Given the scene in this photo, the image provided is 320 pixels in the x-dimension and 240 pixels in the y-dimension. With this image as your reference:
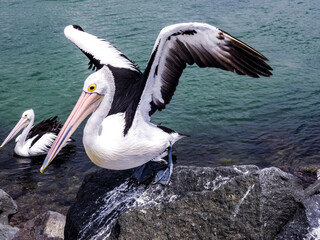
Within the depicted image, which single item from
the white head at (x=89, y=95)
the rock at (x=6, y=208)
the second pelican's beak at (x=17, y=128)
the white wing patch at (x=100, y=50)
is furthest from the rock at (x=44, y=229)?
the second pelican's beak at (x=17, y=128)

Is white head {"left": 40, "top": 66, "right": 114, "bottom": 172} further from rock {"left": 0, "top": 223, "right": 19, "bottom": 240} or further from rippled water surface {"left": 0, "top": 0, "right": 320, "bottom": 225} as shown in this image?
rippled water surface {"left": 0, "top": 0, "right": 320, "bottom": 225}

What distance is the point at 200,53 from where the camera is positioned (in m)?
4.07

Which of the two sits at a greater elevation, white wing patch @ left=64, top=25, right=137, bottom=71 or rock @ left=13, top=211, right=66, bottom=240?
white wing patch @ left=64, top=25, right=137, bottom=71

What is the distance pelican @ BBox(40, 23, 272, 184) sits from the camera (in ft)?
12.8

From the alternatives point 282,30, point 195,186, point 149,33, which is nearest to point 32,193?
point 195,186

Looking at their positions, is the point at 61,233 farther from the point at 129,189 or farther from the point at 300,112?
the point at 300,112

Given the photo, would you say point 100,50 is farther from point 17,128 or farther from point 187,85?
point 187,85

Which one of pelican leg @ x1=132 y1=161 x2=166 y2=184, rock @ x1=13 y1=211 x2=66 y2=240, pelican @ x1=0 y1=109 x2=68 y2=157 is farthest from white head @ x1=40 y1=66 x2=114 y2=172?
pelican @ x1=0 y1=109 x2=68 y2=157

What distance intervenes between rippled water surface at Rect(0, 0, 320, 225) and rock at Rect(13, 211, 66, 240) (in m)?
0.83

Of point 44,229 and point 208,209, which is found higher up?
point 208,209

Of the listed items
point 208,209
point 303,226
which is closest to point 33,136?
point 208,209

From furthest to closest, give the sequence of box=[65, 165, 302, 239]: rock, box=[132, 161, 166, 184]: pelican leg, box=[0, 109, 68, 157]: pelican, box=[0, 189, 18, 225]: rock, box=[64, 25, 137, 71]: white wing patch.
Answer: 1. box=[0, 109, 68, 157]: pelican
2. box=[0, 189, 18, 225]: rock
3. box=[64, 25, 137, 71]: white wing patch
4. box=[132, 161, 166, 184]: pelican leg
5. box=[65, 165, 302, 239]: rock

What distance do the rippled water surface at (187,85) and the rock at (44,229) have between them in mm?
834

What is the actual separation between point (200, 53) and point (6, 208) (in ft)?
11.2
